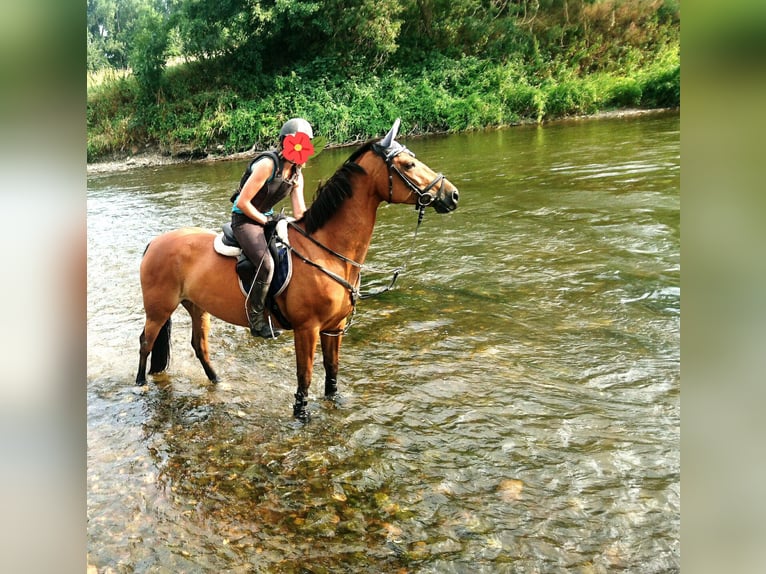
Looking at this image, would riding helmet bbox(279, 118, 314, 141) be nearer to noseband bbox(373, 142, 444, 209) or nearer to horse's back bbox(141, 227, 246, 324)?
noseband bbox(373, 142, 444, 209)

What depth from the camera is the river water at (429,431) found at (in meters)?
3.62

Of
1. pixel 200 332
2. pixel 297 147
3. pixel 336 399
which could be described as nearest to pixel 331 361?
pixel 336 399

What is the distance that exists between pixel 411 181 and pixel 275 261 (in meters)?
1.39

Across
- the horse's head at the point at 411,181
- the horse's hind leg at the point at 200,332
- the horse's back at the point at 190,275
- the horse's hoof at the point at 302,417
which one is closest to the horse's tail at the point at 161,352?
the horse's hind leg at the point at 200,332

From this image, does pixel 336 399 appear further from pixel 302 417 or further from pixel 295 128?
pixel 295 128

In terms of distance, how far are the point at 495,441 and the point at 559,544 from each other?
1.21 meters

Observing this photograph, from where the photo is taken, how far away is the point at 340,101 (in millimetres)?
28938

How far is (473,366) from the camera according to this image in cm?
608

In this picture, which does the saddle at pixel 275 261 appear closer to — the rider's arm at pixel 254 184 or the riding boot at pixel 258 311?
the riding boot at pixel 258 311

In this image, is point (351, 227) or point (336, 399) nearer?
point (351, 227)

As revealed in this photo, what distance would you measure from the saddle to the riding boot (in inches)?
2.8
